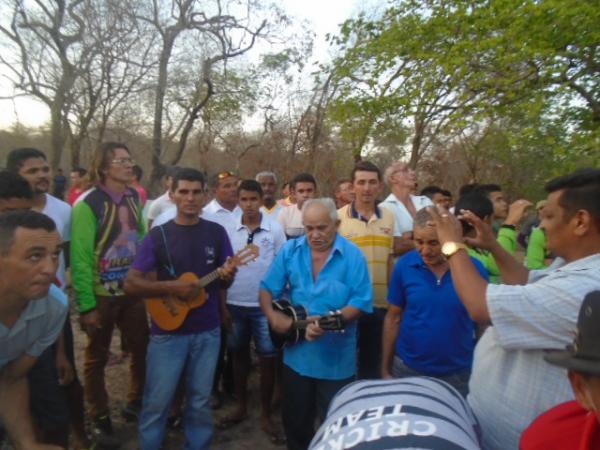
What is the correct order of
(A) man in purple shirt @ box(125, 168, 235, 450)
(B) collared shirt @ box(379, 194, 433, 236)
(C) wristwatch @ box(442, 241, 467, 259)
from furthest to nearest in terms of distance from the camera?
1. (B) collared shirt @ box(379, 194, 433, 236)
2. (A) man in purple shirt @ box(125, 168, 235, 450)
3. (C) wristwatch @ box(442, 241, 467, 259)

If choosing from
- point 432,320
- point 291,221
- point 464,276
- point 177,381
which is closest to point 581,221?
point 464,276

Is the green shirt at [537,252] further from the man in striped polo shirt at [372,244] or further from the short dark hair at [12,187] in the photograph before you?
the short dark hair at [12,187]

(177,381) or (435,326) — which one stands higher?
(435,326)

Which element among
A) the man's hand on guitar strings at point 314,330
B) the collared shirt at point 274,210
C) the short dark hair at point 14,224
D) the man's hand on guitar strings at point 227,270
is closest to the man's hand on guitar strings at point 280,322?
the man's hand on guitar strings at point 314,330

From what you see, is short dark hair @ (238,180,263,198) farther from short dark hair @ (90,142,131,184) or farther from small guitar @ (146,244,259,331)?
small guitar @ (146,244,259,331)

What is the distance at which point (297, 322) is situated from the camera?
292cm

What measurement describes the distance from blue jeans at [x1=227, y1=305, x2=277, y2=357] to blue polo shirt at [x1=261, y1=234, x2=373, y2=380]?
996 mm

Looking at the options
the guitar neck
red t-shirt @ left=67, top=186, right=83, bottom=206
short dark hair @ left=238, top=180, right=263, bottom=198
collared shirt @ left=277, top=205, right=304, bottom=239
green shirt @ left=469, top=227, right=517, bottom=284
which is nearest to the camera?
the guitar neck

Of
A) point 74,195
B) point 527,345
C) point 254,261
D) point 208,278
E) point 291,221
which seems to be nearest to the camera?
point 527,345

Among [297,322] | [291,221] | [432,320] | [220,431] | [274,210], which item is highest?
[274,210]

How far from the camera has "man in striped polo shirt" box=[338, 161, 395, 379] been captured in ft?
13.1

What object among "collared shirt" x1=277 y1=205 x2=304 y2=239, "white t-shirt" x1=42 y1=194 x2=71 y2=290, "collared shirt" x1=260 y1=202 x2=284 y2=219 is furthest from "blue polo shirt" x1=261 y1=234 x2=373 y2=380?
"collared shirt" x1=260 y1=202 x2=284 y2=219

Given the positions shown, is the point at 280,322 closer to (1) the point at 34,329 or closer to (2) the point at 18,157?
(1) the point at 34,329

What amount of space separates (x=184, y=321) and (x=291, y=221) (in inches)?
103
